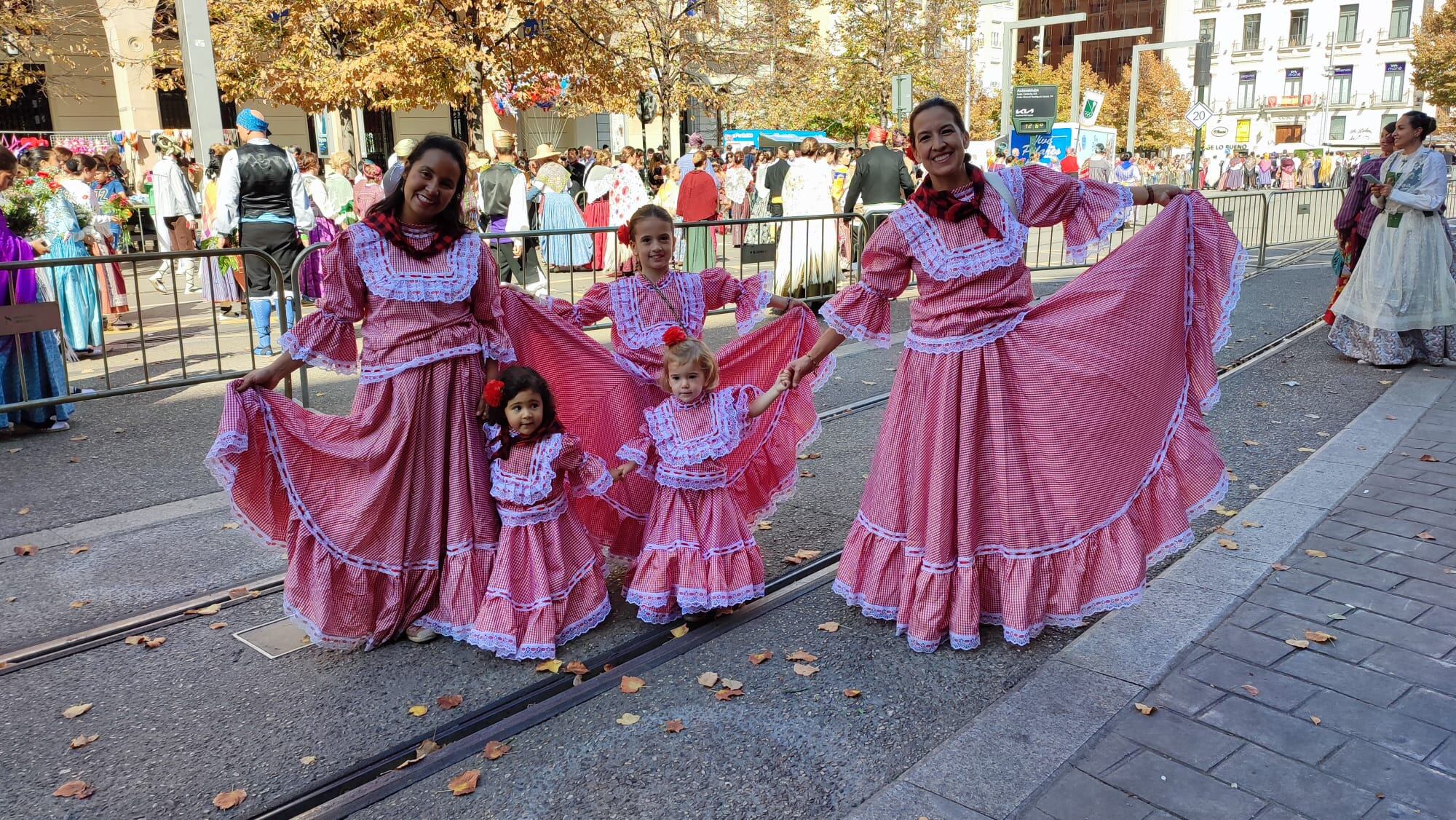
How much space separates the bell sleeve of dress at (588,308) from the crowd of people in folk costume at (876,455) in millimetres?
474

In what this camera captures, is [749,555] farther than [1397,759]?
Yes

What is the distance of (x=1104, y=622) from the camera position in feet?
13.7

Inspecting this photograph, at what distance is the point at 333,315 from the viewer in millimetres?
4004

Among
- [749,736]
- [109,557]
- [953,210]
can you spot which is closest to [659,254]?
[953,210]

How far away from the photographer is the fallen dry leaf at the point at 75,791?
314cm

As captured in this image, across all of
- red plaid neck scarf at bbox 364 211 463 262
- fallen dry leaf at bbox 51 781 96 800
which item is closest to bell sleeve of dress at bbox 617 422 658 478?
red plaid neck scarf at bbox 364 211 463 262

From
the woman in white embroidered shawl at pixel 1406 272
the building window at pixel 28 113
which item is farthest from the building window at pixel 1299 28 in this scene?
the woman in white embroidered shawl at pixel 1406 272

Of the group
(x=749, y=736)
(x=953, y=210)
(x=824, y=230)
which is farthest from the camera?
(x=824, y=230)

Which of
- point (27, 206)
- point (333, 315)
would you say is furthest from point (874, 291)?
point (27, 206)

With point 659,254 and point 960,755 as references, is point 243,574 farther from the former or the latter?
point 960,755

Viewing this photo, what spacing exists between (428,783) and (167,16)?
25.4 m

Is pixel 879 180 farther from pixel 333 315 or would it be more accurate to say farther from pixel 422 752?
pixel 422 752

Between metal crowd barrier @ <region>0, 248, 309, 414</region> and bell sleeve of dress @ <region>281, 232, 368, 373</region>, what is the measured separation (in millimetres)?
2963

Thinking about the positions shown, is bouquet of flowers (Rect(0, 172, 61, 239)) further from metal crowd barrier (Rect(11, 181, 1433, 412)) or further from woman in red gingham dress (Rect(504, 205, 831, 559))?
woman in red gingham dress (Rect(504, 205, 831, 559))
